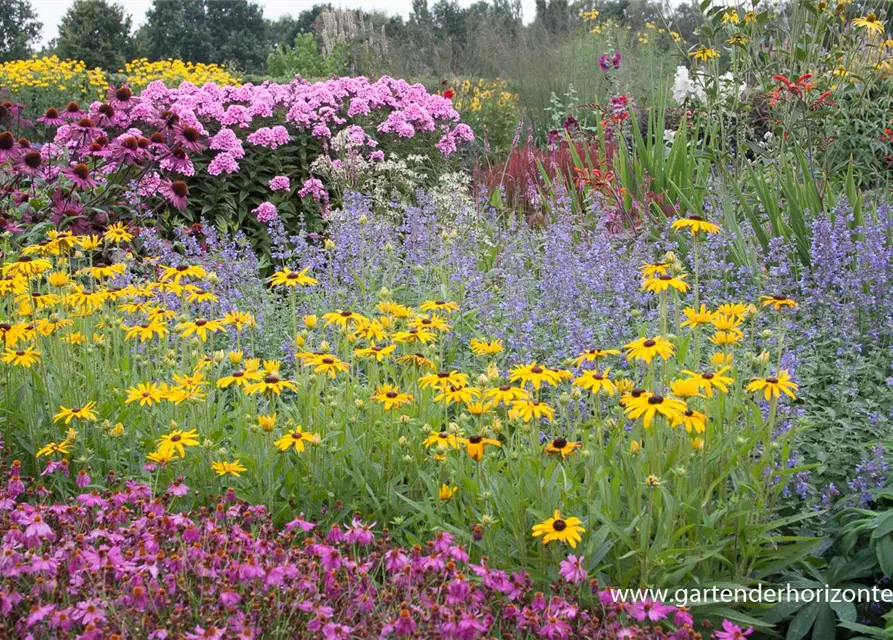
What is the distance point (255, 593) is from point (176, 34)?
144ft

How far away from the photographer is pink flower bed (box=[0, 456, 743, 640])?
1.78 metres

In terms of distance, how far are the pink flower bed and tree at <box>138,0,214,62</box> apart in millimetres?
41817

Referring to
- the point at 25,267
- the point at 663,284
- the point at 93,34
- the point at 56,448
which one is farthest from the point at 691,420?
the point at 93,34

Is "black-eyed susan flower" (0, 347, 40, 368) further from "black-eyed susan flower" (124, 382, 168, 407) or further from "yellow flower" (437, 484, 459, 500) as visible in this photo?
"yellow flower" (437, 484, 459, 500)

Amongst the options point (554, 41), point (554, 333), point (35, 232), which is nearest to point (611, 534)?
point (554, 333)

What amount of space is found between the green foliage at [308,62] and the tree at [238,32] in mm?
21068

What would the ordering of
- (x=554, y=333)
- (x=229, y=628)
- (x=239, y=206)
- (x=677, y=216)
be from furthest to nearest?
1. (x=239, y=206)
2. (x=677, y=216)
3. (x=554, y=333)
4. (x=229, y=628)

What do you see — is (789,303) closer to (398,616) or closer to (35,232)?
(398,616)

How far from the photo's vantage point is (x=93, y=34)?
31.2m

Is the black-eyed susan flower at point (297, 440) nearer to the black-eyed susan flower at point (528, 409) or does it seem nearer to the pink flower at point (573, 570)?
the black-eyed susan flower at point (528, 409)

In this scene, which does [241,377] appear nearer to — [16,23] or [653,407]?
[653,407]

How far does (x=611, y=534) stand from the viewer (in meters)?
2.35

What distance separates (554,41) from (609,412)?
623 inches

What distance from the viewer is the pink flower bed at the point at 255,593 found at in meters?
1.78
